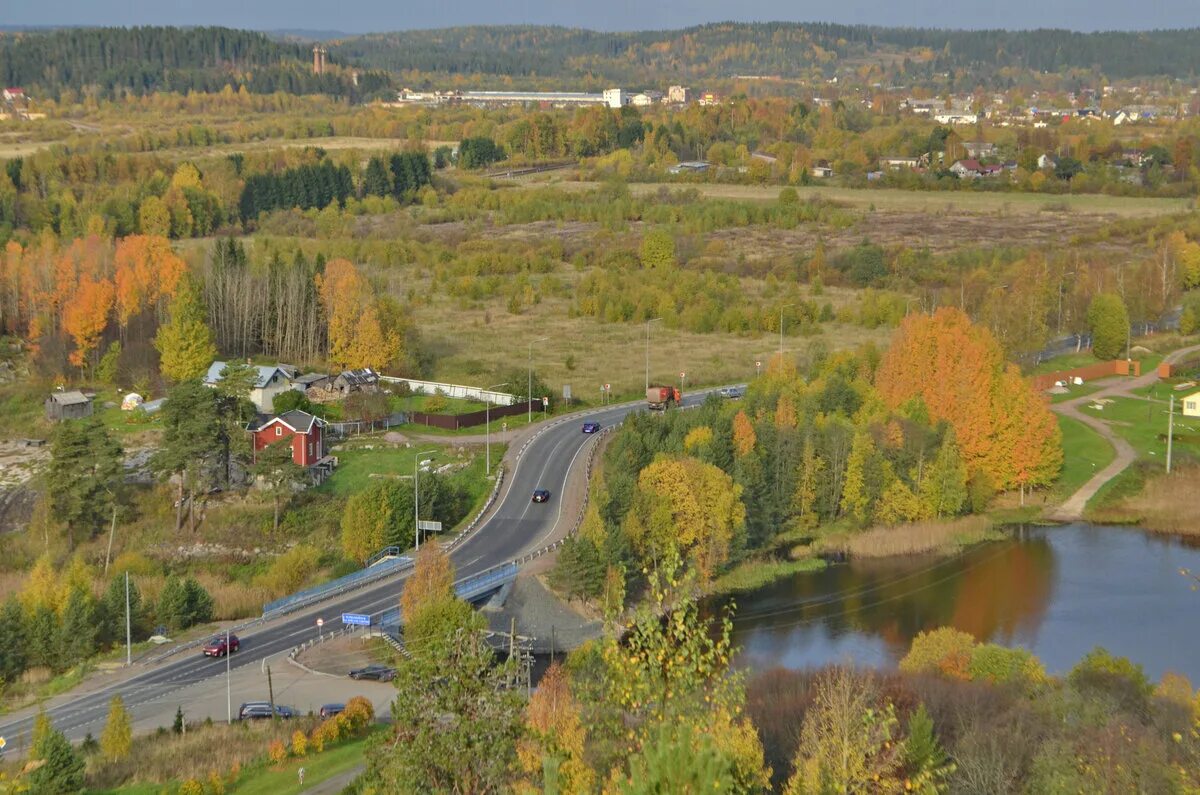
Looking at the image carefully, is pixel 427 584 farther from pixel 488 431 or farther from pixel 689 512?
pixel 488 431

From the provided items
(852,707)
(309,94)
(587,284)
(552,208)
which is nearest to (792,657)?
(852,707)

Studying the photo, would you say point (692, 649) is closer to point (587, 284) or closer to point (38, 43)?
point (587, 284)

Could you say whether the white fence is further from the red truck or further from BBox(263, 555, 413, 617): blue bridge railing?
BBox(263, 555, 413, 617): blue bridge railing

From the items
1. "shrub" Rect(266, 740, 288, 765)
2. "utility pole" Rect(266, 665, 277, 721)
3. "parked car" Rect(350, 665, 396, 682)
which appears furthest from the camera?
"parked car" Rect(350, 665, 396, 682)

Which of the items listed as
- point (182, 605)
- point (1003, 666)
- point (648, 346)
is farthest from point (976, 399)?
point (182, 605)

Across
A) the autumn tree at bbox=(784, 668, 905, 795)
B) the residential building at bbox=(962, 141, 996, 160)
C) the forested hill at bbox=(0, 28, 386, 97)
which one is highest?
the forested hill at bbox=(0, 28, 386, 97)

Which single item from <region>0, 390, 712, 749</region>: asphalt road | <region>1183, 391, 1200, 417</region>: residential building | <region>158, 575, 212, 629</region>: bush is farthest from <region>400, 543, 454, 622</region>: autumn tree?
<region>1183, 391, 1200, 417</region>: residential building
